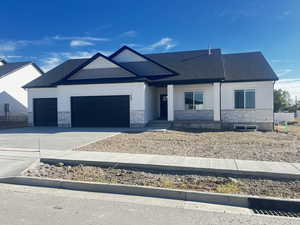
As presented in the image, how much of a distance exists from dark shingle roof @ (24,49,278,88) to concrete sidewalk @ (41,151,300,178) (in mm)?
10678

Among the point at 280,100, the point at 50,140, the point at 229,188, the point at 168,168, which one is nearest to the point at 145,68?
the point at 50,140

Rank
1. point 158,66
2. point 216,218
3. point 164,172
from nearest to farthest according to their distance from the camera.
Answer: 1. point 216,218
2. point 164,172
3. point 158,66

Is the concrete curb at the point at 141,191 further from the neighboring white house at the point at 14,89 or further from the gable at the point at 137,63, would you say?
the neighboring white house at the point at 14,89

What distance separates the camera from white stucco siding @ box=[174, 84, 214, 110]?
61.6 feet

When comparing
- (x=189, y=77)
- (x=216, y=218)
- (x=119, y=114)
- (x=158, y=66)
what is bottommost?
(x=216, y=218)

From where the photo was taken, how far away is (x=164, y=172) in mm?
6504

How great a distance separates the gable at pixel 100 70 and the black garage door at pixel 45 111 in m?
3.68

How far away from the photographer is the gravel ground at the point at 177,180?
5.18 metres

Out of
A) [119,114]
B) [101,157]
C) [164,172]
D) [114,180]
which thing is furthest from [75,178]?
[119,114]

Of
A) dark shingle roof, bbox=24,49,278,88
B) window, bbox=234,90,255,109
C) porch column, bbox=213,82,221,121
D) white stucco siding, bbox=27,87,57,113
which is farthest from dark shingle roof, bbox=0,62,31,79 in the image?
window, bbox=234,90,255,109

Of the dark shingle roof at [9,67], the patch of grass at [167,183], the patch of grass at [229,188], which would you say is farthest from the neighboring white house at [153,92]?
the patch of grass at [229,188]

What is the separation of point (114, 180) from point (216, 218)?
112 inches

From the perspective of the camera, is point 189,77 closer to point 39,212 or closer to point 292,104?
point 39,212

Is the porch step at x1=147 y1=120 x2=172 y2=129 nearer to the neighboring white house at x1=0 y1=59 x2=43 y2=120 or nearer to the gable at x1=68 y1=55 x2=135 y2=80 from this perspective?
the gable at x1=68 y1=55 x2=135 y2=80
